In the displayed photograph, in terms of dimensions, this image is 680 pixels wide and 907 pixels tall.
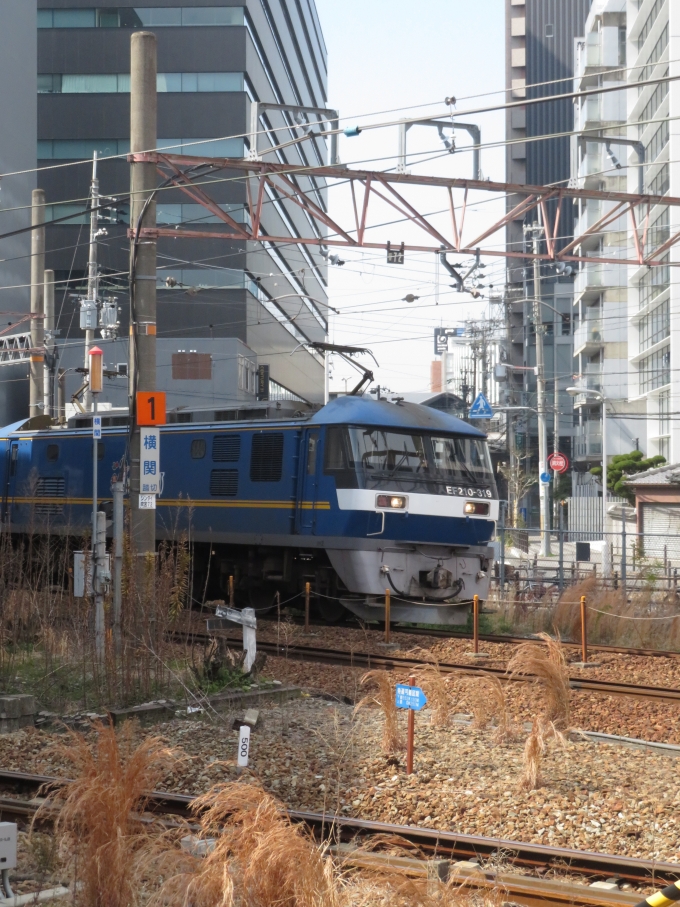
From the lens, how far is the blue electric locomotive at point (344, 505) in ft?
53.0

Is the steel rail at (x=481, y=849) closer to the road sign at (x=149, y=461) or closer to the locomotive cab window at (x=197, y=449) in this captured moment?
the road sign at (x=149, y=461)

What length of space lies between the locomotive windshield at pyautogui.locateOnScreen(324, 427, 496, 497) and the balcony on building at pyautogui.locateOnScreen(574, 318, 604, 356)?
138 ft

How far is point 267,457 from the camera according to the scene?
17.4 m

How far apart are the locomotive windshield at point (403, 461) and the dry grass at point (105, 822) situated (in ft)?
30.5

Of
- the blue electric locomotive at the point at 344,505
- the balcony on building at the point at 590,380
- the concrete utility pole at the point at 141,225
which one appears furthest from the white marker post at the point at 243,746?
the balcony on building at the point at 590,380

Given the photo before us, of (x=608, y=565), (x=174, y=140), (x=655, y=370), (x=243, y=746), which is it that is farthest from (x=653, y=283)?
(x=243, y=746)

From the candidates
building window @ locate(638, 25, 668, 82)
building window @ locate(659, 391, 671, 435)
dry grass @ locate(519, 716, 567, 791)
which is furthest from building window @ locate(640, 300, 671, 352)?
dry grass @ locate(519, 716, 567, 791)

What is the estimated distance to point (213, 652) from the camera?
37.4 ft

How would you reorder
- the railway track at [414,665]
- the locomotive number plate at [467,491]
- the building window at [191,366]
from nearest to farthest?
the railway track at [414,665]
the locomotive number plate at [467,491]
the building window at [191,366]

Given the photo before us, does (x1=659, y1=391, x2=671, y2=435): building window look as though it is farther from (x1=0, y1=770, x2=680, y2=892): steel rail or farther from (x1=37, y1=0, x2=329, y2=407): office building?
(x1=0, y1=770, x2=680, y2=892): steel rail

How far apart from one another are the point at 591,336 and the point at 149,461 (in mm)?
47605

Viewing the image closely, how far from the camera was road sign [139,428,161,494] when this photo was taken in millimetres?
13469

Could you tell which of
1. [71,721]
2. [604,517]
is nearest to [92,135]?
[604,517]

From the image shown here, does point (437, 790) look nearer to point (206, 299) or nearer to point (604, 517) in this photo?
point (604, 517)
